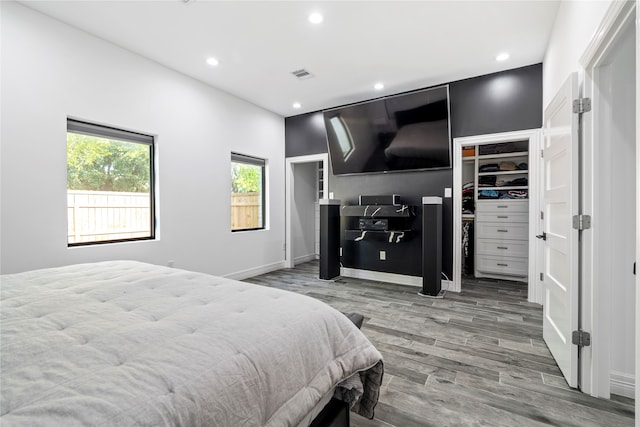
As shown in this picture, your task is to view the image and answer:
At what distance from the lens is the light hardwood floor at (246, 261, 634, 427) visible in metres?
1.57

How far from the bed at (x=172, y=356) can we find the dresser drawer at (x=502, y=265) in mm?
4083

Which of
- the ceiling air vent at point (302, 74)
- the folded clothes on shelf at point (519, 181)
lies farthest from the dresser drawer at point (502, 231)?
the ceiling air vent at point (302, 74)

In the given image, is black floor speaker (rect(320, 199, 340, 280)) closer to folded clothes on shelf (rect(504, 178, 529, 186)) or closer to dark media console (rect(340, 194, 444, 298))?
dark media console (rect(340, 194, 444, 298))

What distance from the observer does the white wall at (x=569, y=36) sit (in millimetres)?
1654

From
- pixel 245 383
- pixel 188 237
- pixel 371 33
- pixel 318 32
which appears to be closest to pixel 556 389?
pixel 245 383

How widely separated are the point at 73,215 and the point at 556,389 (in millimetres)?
4093

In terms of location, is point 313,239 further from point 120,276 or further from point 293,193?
point 120,276

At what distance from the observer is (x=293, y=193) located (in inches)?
214

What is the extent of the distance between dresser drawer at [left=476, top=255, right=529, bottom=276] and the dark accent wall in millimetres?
Result: 1182

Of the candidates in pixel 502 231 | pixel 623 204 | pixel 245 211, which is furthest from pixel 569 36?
pixel 245 211

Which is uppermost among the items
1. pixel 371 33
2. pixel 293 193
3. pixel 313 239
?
pixel 371 33

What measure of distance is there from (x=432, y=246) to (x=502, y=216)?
5.66 feet

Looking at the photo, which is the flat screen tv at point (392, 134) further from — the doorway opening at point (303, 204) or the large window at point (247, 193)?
the large window at point (247, 193)

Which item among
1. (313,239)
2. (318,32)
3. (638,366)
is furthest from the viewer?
(313,239)
